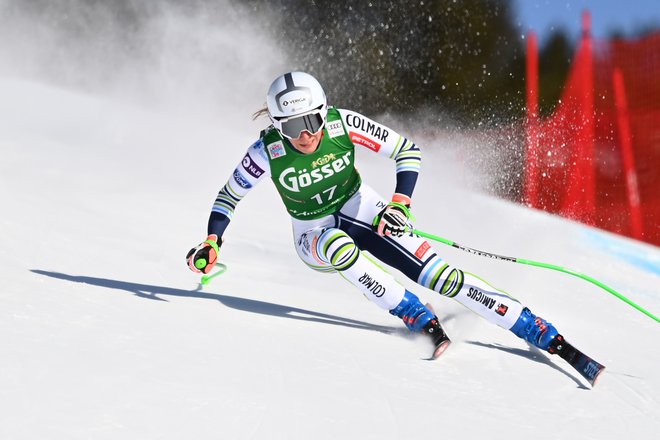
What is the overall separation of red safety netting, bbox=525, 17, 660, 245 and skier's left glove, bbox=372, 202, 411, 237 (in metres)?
7.04

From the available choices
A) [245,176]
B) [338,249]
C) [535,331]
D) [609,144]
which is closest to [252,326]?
[338,249]

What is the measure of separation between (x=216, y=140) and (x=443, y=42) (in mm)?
9178

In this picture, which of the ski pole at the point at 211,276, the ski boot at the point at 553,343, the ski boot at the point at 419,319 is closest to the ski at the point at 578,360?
the ski boot at the point at 553,343

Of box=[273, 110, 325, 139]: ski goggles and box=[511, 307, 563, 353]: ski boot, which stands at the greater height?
box=[273, 110, 325, 139]: ski goggles

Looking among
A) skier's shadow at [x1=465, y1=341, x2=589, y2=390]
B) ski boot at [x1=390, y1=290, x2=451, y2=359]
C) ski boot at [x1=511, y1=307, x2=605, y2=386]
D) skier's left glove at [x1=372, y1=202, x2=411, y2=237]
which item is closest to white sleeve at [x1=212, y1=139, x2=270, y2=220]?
skier's left glove at [x1=372, y1=202, x2=411, y2=237]

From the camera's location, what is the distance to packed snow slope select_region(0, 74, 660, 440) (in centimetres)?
240

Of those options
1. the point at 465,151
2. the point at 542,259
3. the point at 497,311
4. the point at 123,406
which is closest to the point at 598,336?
the point at 497,311

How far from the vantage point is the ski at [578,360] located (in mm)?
3176

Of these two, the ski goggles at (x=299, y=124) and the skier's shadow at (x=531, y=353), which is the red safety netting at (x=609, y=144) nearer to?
the skier's shadow at (x=531, y=353)

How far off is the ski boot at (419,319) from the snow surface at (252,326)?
0.07m

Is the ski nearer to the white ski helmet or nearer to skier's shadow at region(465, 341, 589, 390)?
skier's shadow at region(465, 341, 589, 390)

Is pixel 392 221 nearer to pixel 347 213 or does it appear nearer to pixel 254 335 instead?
pixel 347 213

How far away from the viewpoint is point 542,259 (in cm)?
602

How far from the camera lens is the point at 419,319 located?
11.4 ft
